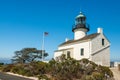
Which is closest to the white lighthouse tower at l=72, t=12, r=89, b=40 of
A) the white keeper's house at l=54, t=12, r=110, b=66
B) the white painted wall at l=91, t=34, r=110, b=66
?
the white keeper's house at l=54, t=12, r=110, b=66

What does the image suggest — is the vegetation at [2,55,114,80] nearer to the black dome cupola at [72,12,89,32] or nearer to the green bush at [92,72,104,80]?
the green bush at [92,72,104,80]

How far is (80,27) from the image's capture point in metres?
38.0

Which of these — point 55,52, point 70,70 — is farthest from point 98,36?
point 70,70

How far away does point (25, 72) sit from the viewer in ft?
70.5

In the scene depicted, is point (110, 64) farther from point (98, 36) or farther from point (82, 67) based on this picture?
point (82, 67)

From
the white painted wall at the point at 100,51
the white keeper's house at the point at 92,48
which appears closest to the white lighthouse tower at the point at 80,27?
the white keeper's house at the point at 92,48

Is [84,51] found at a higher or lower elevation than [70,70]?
higher

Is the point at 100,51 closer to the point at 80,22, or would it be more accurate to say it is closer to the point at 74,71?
the point at 80,22

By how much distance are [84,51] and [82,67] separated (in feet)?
47.3

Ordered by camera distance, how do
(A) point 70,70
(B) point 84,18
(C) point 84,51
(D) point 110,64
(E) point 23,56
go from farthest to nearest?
(E) point 23,56 → (B) point 84,18 → (D) point 110,64 → (C) point 84,51 → (A) point 70,70

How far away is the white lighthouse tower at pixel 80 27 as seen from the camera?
38.0 metres

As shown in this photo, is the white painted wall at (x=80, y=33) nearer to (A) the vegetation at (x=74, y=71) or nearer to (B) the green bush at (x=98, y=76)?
(A) the vegetation at (x=74, y=71)

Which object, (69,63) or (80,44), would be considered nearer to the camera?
(69,63)

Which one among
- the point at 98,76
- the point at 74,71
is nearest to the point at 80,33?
the point at 74,71
